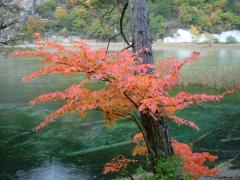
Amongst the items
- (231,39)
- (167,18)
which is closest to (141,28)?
(231,39)

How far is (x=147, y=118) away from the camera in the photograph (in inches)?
233

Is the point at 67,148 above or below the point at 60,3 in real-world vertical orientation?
below

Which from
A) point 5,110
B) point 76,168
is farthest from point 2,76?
point 76,168

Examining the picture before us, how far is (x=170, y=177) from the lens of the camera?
5.16 metres

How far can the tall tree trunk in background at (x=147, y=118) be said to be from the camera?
588cm

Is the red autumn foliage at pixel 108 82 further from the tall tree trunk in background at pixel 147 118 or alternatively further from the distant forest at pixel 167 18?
the distant forest at pixel 167 18

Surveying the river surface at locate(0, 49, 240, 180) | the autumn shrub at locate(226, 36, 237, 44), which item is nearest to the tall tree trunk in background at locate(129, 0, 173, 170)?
the river surface at locate(0, 49, 240, 180)

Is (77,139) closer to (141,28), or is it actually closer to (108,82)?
(141,28)

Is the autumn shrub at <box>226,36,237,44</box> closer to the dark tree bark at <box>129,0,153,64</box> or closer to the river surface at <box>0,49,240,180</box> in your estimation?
the river surface at <box>0,49,240,180</box>

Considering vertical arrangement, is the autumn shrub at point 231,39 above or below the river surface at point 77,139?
below

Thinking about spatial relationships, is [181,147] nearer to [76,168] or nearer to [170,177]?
[170,177]

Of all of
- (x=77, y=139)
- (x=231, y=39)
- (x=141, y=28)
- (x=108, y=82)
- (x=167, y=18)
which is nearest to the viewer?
(x=108, y=82)

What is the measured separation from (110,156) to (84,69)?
17.1 ft

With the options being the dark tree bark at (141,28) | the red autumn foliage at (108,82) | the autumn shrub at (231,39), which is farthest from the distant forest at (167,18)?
the red autumn foliage at (108,82)
